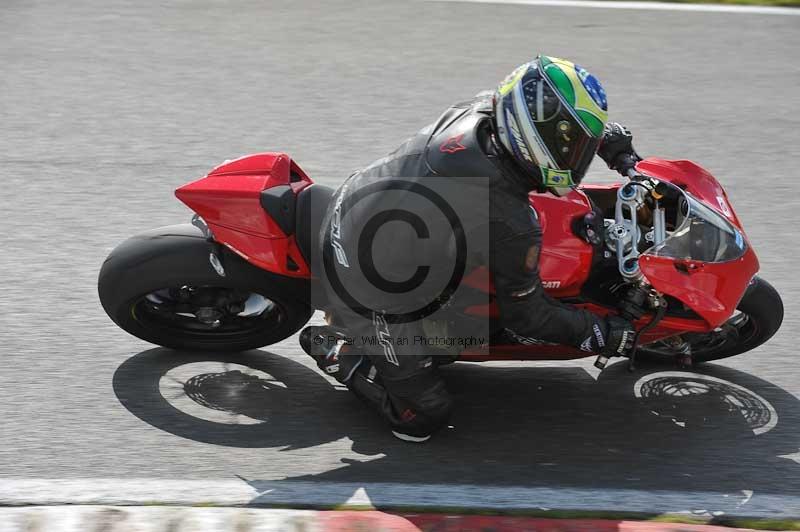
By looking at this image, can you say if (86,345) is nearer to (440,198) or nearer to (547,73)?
(440,198)

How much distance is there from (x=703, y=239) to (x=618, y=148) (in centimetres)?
57

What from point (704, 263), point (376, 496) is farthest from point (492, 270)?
point (376, 496)

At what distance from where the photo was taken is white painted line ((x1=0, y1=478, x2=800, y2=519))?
3848 mm

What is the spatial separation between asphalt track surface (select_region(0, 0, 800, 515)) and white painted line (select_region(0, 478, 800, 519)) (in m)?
0.03

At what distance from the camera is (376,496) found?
3.92 meters

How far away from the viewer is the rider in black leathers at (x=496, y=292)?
3.79 m

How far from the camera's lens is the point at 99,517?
3.68m

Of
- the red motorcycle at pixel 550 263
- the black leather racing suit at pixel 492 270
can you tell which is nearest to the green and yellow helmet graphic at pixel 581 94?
the black leather racing suit at pixel 492 270

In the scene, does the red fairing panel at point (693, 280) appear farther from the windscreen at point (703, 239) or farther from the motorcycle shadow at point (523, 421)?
the motorcycle shadow at point (523, 421)

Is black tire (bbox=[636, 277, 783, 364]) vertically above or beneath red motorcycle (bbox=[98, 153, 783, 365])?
beneath

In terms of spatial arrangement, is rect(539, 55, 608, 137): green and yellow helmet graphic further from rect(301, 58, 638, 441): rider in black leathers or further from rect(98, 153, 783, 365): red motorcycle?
rect(98, 153, 783, 365): red motorcycle

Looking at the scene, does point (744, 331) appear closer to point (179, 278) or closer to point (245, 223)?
point (245, 223)

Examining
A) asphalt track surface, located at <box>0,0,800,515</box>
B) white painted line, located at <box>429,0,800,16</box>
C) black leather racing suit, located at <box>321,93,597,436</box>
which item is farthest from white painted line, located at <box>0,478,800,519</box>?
white painted line, located at <box>429,0,800,16</box>

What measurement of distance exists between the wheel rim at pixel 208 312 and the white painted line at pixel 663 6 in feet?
16.3
